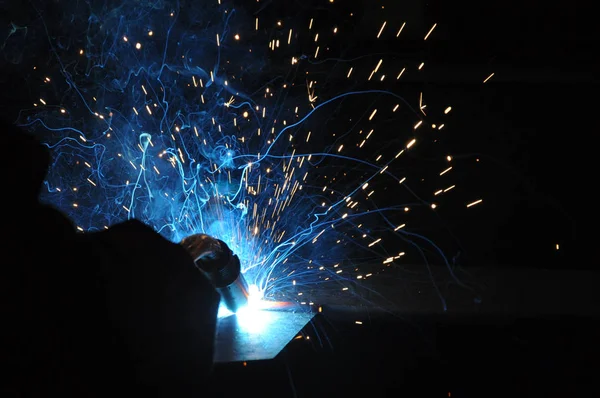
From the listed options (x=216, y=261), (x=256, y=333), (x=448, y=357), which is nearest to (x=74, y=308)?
(x=216, y=261)

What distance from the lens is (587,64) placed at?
291 cm

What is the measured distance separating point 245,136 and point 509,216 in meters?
2.30

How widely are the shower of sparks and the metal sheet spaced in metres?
0.61

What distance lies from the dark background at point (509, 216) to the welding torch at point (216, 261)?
21.2 inches

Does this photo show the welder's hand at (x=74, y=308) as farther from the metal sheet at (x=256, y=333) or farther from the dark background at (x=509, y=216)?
the dark background at (x=509, y=216)

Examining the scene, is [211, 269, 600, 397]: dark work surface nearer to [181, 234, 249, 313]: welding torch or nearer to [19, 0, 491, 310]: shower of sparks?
[181, 234, 249, 313]: welding torch

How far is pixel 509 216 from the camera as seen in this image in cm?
314

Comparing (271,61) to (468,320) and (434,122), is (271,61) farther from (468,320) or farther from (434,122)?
(468,320)

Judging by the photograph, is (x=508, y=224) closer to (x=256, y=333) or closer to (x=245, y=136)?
(x=245, y=136)

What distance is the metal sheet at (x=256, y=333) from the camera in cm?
147

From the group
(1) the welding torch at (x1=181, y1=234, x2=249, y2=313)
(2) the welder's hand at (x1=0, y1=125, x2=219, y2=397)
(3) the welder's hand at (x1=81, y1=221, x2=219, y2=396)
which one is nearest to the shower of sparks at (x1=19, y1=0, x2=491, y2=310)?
(1) the welding torch at (x1=181, y1=234, x2=249, y2=313)

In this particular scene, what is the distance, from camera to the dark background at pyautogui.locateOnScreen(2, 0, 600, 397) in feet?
6.60

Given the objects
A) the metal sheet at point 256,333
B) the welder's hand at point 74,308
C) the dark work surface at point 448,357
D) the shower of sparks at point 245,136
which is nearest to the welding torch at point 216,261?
the metal sheet at point 256,333

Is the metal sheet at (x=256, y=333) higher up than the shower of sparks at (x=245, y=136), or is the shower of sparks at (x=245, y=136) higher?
the shower of sparks at (x=245, y=136)
